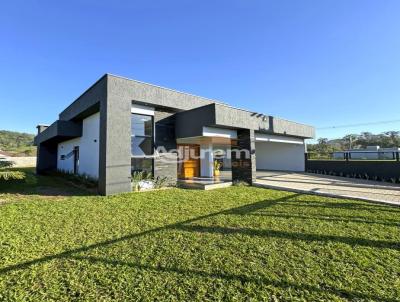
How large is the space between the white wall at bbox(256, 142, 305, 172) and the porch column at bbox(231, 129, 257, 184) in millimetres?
9487

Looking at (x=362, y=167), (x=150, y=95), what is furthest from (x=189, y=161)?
(x=362, y=167)

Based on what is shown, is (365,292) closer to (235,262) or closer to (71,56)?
(235,262)

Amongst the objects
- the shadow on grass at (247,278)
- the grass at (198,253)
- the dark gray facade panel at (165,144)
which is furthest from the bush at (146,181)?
the shadow on grass at (247,278)

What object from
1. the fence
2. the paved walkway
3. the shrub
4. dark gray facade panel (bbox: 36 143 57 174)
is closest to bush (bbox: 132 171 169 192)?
the shrub

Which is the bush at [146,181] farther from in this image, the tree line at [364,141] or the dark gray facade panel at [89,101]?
the tree line at [364,141]

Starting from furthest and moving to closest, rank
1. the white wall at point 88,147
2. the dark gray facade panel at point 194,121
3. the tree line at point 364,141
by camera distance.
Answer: the tree line at point 364,141
the white wall at point 88,147
the dark gray facade panel at point 194,121

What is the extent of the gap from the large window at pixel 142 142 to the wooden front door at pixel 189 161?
2455mm

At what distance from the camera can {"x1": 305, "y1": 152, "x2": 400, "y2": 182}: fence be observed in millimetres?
13609

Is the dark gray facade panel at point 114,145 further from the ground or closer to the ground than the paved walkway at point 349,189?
further from the ground

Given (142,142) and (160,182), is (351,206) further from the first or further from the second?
(142,142)

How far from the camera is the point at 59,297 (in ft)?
8.93

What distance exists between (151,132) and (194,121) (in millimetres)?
2425

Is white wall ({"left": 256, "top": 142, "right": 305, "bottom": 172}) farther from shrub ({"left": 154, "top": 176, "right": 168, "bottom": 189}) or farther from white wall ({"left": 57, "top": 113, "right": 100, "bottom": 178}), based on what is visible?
white wall ({"left": 57, "top": 113, "right": 100, "bottom": 178})

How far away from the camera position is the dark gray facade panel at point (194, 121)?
10461 mm
